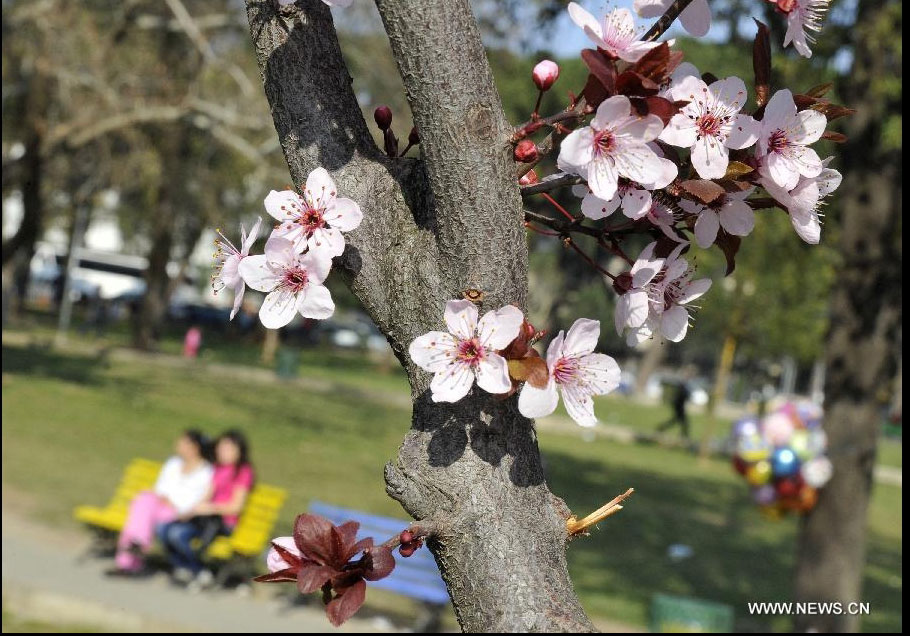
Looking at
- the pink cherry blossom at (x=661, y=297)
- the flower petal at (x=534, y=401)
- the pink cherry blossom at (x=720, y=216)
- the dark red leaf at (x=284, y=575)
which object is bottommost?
the dark red leaf at (x=284, y=575)

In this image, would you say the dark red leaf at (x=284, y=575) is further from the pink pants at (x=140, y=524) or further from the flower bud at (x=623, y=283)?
the pink pants at (x=140, y=524)

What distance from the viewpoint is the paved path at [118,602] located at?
24.1 ft

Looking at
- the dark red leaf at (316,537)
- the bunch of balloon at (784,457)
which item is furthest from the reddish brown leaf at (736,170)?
the bunch of balloon at (784,457)

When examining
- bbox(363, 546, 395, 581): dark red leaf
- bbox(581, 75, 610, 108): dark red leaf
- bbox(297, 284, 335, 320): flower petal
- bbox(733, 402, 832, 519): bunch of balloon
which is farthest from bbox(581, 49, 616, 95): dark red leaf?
bbox(733, 402, 832, 519): bunch of balloon

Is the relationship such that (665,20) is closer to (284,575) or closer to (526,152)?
(526,152)

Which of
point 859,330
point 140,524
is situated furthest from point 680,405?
point 140,524

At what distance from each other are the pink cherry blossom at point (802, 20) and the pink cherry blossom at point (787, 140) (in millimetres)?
137

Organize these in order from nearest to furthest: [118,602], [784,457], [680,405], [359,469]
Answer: [118,602] < [784,457] < [359,469] < [680,405]

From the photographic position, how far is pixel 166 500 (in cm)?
876

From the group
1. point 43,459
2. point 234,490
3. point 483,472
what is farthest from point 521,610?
point 43,459

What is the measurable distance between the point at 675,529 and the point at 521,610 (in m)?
13.7

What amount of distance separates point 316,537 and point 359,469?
14.6 m

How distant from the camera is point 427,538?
1.82 metres

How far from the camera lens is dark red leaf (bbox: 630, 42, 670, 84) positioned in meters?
1.78
